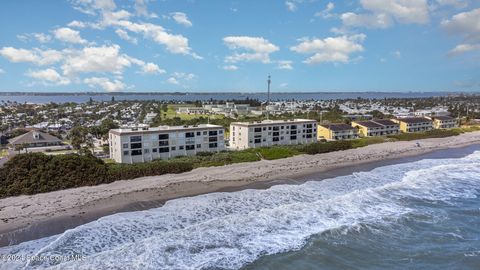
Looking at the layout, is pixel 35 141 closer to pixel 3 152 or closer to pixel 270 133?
pixel 3 152

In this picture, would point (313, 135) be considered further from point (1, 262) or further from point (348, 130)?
point (1, 262)

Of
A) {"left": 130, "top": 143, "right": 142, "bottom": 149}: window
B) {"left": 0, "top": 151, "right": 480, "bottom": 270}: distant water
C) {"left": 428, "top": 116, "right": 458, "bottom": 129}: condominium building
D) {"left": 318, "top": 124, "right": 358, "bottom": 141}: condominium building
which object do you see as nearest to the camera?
{"left": 0, "top": 151, "right": 480, "bottom": 270}: distant water

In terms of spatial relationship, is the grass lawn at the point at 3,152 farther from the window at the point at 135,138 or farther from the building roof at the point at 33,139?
the window at the point at 135,138

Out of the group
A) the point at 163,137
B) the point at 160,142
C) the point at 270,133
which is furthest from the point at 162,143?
the point at 270,133

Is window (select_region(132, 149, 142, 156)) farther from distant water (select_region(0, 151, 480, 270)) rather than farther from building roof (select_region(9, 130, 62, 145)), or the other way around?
building roof (select_region(9, 130, 62, 145))

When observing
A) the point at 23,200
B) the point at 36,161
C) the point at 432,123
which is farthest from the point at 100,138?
the point at 432,123

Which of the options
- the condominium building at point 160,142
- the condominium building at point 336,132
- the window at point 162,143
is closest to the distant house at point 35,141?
the condominium building at point 160,142

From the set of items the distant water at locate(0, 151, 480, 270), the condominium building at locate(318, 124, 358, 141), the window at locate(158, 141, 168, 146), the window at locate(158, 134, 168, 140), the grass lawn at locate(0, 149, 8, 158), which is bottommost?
the distant water at locate(0, 151, 480, 270)

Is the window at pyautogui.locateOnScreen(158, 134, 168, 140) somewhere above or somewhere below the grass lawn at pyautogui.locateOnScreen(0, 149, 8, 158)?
above

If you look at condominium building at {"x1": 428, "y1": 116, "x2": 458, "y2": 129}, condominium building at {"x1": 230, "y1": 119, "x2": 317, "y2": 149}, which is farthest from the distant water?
condominium building at {"x1": 428, "y1": 116, "x2": 458, "y2": 129}
